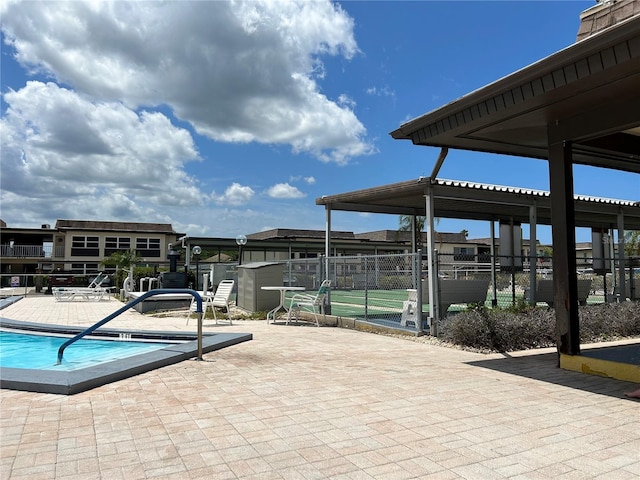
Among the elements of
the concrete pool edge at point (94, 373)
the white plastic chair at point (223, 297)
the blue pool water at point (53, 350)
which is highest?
the white plastic chair at point (223, 297)

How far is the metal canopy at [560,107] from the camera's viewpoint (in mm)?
4266

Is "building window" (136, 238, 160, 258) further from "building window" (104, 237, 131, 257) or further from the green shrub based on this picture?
the green shrub

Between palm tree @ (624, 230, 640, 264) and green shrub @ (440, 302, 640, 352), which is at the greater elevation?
palm tree @ (624, 230, 640, 264)

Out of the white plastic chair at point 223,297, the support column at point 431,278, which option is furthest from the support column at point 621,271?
the white plastic chair at point 223,297

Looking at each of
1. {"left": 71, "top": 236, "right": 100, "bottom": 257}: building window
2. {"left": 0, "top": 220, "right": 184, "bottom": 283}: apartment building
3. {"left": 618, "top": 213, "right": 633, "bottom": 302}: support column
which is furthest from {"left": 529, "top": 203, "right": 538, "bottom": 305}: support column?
{"left": 71, "top": 236, "right": 100, "bottom": 257}: building window

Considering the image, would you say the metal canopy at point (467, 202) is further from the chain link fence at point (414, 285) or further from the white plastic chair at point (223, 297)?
the white plastic chair at point (223, 297)

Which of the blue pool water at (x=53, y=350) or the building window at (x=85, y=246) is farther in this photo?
the building window at (x=85, y=246)

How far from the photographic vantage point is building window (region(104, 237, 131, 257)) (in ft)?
129

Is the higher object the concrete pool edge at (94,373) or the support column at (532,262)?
the support column at (532,262)

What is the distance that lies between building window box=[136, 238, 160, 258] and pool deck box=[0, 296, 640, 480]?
37.3m

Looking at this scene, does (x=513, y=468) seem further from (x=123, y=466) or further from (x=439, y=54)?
(x=439, y=54)

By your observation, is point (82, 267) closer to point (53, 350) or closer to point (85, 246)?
point (85, 246)

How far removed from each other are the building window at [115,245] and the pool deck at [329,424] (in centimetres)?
3704

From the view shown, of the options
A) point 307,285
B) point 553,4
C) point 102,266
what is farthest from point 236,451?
point 102,266
